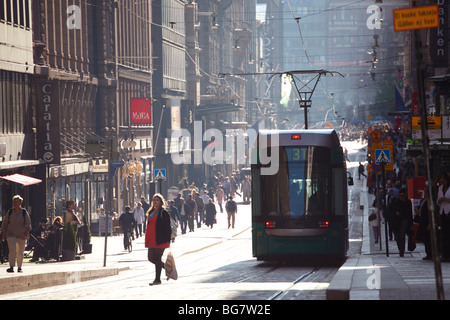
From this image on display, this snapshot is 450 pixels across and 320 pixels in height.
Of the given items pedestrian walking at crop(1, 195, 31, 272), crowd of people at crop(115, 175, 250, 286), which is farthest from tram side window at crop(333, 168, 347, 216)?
pedestrian walking at crop(1, 195, 31, 272)

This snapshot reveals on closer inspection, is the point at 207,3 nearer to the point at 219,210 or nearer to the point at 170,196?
the point at 219,210

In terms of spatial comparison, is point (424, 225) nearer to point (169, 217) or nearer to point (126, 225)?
point (169, 217)

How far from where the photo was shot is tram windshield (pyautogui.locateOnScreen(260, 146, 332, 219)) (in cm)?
2189

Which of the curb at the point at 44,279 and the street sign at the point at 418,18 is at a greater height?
the street sign at the point at 418,18

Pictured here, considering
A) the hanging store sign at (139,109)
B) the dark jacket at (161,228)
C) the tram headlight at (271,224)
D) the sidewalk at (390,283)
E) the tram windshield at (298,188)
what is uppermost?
the hanging store sign at (139,109)

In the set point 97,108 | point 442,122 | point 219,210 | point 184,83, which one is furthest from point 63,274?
point 184,83

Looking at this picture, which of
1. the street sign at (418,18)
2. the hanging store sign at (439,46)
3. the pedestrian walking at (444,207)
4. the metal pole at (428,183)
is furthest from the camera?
the hanging store sign at (439,46)

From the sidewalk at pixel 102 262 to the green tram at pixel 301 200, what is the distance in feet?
12.6

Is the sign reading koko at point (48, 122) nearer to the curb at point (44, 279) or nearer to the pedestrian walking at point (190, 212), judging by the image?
the pedestrian walking at point (190, 212)

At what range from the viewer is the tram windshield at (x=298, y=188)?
21.9 meters

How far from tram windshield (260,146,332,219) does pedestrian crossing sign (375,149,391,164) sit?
570 cm

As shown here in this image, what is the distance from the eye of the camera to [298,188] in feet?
71.8

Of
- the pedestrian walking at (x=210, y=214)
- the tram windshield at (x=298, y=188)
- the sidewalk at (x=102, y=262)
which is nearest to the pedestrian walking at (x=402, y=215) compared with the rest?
the tram windshield at (x=298, y=188)

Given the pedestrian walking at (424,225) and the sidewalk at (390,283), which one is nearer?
the sidewalk at (390,283)
